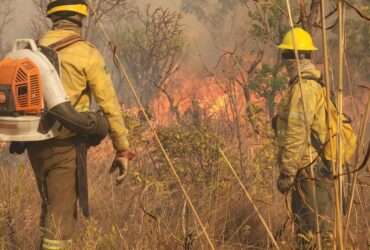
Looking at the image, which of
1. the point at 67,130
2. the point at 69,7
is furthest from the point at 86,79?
the point at 69,7

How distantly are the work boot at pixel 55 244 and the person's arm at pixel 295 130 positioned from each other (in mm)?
1240

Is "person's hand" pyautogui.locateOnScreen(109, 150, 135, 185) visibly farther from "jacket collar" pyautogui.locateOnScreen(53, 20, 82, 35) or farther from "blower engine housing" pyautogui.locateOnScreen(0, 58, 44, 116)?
"jacket collar" pyautogui.locateOnScreen(53, 20, 82, 35)

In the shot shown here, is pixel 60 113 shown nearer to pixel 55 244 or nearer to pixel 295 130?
pixel 55 244

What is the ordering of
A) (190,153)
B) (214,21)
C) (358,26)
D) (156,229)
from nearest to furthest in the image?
(156,229) < (190,153) < (358,26) < (214,21)

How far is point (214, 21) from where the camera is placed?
31297 mm

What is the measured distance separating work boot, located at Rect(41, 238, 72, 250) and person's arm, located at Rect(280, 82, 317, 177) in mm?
1240

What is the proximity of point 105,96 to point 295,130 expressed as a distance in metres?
1.04

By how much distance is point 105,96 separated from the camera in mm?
2998

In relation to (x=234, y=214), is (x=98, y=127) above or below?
above

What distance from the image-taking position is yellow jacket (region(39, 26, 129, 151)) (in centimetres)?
291

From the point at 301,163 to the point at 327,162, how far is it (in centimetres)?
14

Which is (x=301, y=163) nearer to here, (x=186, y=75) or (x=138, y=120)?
(x=138, y=120)

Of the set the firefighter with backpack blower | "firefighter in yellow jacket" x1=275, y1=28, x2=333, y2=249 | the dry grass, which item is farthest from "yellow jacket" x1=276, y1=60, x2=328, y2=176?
the firefighter with backpack blower

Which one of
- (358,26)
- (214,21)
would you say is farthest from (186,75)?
(358,26)
